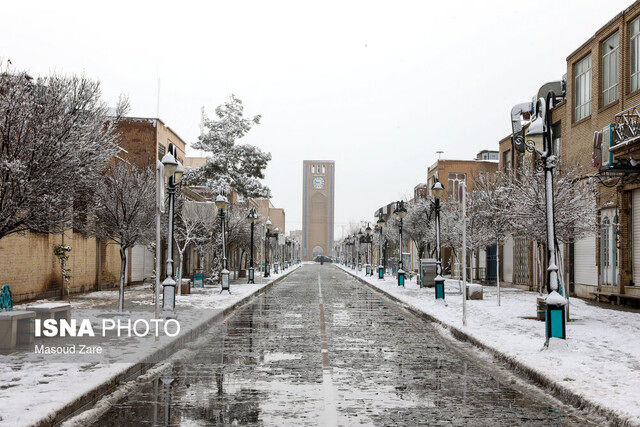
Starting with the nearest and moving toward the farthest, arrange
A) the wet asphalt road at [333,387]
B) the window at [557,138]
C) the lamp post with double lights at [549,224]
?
the wet asphalt road at [333,387]
the lamp post with double lights at [549,224]
the window at [557,138]

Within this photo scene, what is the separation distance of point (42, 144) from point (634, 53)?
2077 cm

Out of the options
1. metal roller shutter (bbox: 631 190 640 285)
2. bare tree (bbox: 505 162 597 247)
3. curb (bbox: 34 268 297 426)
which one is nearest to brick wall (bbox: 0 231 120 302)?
curb (bbox: 34 268 297 426)

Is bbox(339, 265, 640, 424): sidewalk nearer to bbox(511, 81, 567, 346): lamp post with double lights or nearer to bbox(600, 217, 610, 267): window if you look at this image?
bbox(511, 81, 567, 346): lamp post with double lights

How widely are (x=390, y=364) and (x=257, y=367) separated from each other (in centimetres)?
220

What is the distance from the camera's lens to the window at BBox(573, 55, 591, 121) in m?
28.0

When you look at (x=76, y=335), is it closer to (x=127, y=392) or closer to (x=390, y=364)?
(x=127, y=392)

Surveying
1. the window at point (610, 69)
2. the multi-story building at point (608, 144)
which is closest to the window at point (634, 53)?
the multi-story building at point (608, 144)

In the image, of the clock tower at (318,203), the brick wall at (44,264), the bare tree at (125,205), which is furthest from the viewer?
the clock tower at (318,203)

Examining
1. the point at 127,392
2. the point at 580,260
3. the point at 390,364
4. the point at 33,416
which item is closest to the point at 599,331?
the point at 390,364

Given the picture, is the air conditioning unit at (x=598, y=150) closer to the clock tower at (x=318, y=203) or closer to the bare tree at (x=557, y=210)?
the bare tree at (x=557, y=210)

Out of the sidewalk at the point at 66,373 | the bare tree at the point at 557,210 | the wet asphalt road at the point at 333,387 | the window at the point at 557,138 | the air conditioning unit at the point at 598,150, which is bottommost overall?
the wet asphalt road at the point at 333,387

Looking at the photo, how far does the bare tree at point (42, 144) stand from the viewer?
11.6 metres

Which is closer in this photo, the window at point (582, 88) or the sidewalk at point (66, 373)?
the sidewalk at point (66, 373)

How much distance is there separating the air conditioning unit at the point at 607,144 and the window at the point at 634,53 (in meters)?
2.51
